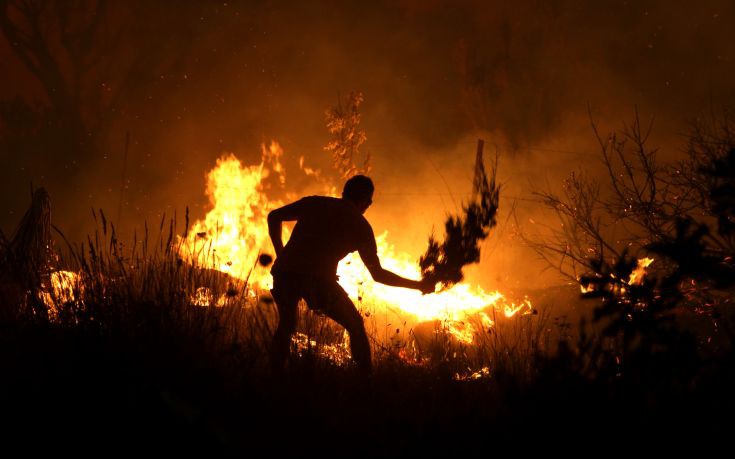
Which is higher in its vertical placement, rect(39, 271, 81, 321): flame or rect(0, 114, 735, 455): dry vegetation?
rect(39, 271, 81, 321): flame

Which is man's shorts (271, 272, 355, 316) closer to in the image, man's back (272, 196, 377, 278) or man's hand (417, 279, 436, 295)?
man's back (272, 196, 377, 278)

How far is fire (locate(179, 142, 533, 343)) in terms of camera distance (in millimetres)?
6156

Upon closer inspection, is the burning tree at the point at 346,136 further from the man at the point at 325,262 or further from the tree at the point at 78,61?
the tree at the point at 78,61

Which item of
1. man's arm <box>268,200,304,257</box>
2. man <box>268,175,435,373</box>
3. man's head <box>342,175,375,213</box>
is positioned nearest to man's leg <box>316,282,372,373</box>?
man <box>268,175,435,373</box>

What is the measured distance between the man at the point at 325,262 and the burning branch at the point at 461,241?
252 mm

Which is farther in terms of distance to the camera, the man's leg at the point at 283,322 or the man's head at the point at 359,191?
the man's head at the point at 359,191

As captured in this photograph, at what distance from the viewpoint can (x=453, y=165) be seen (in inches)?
849

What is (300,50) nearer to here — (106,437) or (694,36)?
(694,36)

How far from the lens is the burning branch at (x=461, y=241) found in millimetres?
3797

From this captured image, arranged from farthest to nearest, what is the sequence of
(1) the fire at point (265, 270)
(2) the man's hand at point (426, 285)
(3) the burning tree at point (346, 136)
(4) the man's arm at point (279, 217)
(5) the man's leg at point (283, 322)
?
(3) the burning tree at point (346, 136)
(1) the fire at point (265, 270)
(4) the man's arm at point (279, 217)
(2) the man's hand at point (426, 285)
(5) the man's leg at point (283, 322)

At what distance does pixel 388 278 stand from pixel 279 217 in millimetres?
950

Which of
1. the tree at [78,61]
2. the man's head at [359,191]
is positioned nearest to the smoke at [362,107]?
the tree at [78,61]

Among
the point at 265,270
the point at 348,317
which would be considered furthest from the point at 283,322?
the point at 265,270

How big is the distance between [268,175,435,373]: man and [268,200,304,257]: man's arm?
0.6 inches
